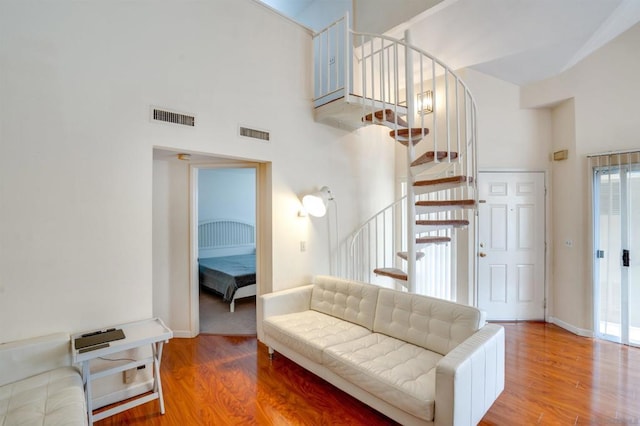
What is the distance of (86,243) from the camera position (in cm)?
216

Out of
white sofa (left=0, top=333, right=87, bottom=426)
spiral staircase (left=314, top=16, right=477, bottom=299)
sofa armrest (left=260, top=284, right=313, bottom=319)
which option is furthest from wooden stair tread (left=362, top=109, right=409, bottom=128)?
white sofa (left=0, top=333, right=87, bottom=426)

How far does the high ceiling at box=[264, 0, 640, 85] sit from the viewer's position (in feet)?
9.67

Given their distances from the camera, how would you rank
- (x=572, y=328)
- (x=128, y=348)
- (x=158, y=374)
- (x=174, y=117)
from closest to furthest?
(x=128, y=348) < (x=158, y=374) < (x=174, y=117) < (x=572, y=328)

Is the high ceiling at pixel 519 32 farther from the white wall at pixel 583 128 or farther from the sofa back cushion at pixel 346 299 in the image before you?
the sofa back cushion at pixel 346 299

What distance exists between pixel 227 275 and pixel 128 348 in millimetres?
2389

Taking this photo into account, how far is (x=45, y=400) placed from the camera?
5.28ft

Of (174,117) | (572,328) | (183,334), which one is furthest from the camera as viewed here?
(572,328)

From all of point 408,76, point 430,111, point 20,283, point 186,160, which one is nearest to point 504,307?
point 430,111

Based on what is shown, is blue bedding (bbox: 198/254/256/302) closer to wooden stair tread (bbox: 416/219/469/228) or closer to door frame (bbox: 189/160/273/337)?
door frame (bbox: 189/160/273/337)

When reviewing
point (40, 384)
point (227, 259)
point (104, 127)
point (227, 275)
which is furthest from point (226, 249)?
point (40, 384)

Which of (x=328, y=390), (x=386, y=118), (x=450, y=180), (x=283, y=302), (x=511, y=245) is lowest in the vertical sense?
(x=328, y=390)

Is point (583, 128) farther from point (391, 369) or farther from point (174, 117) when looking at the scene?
point (174, 117)

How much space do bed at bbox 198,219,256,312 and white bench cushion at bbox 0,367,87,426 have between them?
7.93ft

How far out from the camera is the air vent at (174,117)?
248 cm
